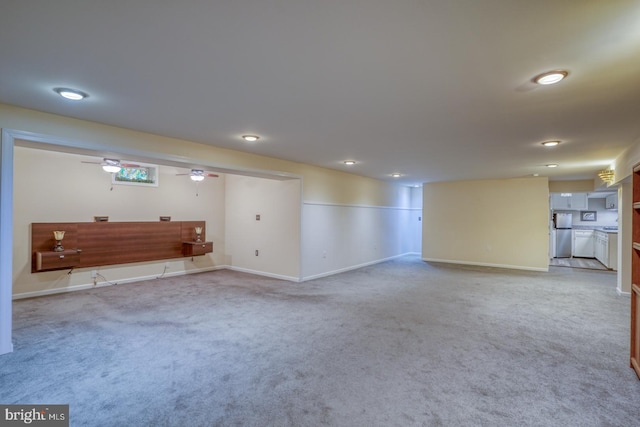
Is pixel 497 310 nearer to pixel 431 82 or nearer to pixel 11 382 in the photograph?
pixel 431 82

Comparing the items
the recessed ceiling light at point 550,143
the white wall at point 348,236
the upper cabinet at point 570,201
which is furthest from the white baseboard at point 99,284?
the upper cabinet at point 570,201

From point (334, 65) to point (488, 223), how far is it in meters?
7.83

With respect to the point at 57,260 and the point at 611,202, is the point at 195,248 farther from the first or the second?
the point at 611,202

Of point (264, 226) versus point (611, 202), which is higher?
point (611, 202)

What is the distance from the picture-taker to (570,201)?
33.3 ft

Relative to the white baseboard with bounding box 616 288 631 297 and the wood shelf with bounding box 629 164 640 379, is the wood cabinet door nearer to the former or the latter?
Answer: the wood shelf with bounding box 629 164 640 379

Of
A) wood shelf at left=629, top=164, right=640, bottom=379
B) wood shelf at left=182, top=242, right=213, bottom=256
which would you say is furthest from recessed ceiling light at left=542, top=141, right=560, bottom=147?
wood shelf at left=182, top=242, right=213, bottom=256

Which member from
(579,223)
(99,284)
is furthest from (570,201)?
(99,284)

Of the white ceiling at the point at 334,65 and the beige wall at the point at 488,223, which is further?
the beige wall at the point at 488,223

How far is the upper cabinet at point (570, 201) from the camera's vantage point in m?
9.97

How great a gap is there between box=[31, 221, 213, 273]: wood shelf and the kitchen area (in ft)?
34.8

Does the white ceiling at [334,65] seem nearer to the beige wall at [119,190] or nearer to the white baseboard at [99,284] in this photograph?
the beige wall at [119,190]

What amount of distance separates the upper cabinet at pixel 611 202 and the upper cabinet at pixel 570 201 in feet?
2.01

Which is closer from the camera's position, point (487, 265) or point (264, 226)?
point (264, 226)
